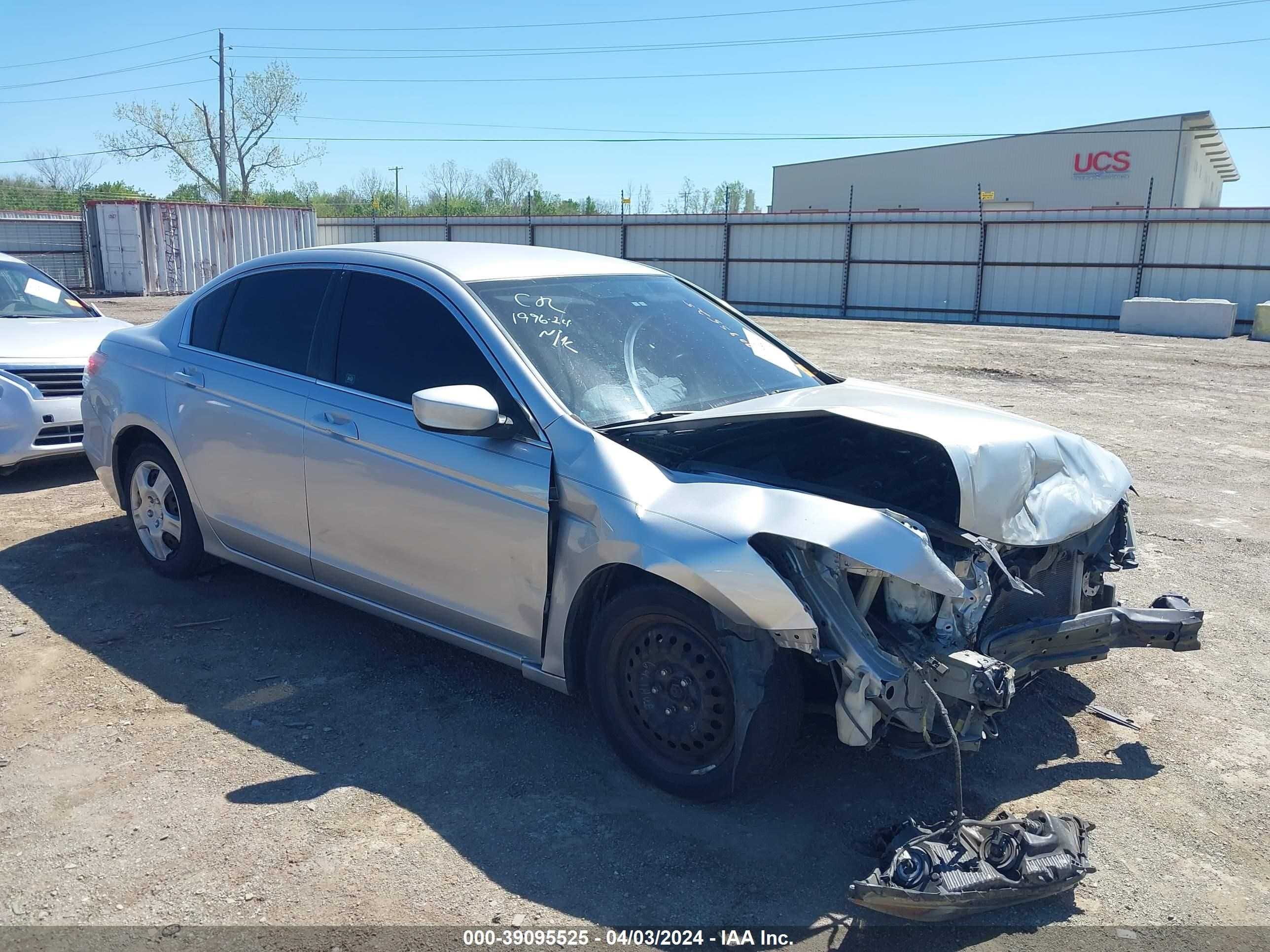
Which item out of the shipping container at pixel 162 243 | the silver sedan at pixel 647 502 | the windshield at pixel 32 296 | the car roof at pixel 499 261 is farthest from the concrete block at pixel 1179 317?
the windshield at pixel 32 296

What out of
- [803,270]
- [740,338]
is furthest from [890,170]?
[740,338]

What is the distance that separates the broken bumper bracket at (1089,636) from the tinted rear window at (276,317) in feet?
10.3

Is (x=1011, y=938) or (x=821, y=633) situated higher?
(x=821, y=633)

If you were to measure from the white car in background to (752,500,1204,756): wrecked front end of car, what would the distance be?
556cm

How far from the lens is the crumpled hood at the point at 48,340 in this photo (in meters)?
7.33

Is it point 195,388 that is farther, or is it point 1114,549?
point 195,388

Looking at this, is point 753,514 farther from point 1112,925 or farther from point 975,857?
point 1112,925

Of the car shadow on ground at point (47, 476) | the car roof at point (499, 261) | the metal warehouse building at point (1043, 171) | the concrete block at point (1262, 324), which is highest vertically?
the metal warehouse building at point (1043, 171)

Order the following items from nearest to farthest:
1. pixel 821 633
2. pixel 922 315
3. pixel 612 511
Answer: pixel 821 633 → pixel 612 511 → pixel 922 315

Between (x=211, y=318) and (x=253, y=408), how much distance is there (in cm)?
82

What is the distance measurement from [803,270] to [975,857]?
28.3 meters

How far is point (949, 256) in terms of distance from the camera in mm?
28141

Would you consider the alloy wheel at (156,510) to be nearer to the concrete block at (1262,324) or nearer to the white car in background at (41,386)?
the white car in background at (41,386)

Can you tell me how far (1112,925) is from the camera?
9.62 ft
